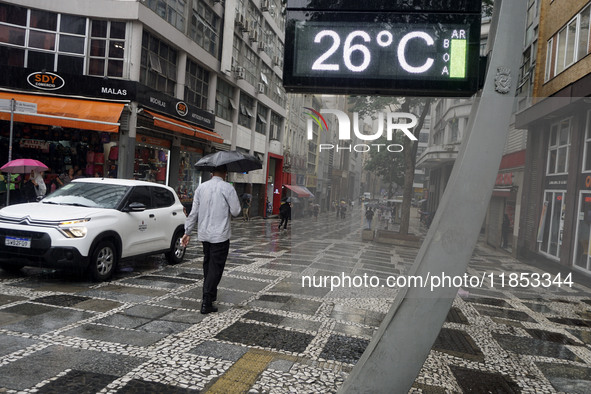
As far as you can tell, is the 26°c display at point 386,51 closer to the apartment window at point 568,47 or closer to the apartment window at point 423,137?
the apartment window at point 423,137

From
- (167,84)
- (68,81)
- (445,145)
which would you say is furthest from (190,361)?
(167,84)

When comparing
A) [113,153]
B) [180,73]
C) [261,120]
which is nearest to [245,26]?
[261,120]

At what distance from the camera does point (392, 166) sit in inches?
143

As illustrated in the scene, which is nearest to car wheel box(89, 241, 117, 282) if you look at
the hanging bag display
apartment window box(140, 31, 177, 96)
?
the hanging bag display

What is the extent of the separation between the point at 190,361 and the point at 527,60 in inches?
138

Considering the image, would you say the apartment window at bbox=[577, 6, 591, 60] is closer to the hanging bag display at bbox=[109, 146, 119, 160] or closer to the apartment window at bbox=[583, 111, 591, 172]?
the apartment window at bbox=[583, 111, 591, 172]

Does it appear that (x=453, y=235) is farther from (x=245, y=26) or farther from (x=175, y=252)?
(x=245, y=26)

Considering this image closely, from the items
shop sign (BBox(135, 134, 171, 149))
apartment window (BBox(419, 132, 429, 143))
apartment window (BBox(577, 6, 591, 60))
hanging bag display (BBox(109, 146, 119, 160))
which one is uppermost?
shop sign (BBox(135, 134, 171, 149))

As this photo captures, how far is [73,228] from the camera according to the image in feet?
21.7

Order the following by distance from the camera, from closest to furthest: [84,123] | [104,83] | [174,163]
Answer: [84,123]
[104,83]
[174,163]

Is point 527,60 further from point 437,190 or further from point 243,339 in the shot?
point 243,339

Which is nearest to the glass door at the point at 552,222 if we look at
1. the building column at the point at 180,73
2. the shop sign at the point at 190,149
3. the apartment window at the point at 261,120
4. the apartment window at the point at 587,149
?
the apartment window at the point at 587,149

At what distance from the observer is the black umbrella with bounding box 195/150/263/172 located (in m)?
6.01

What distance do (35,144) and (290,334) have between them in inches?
566
